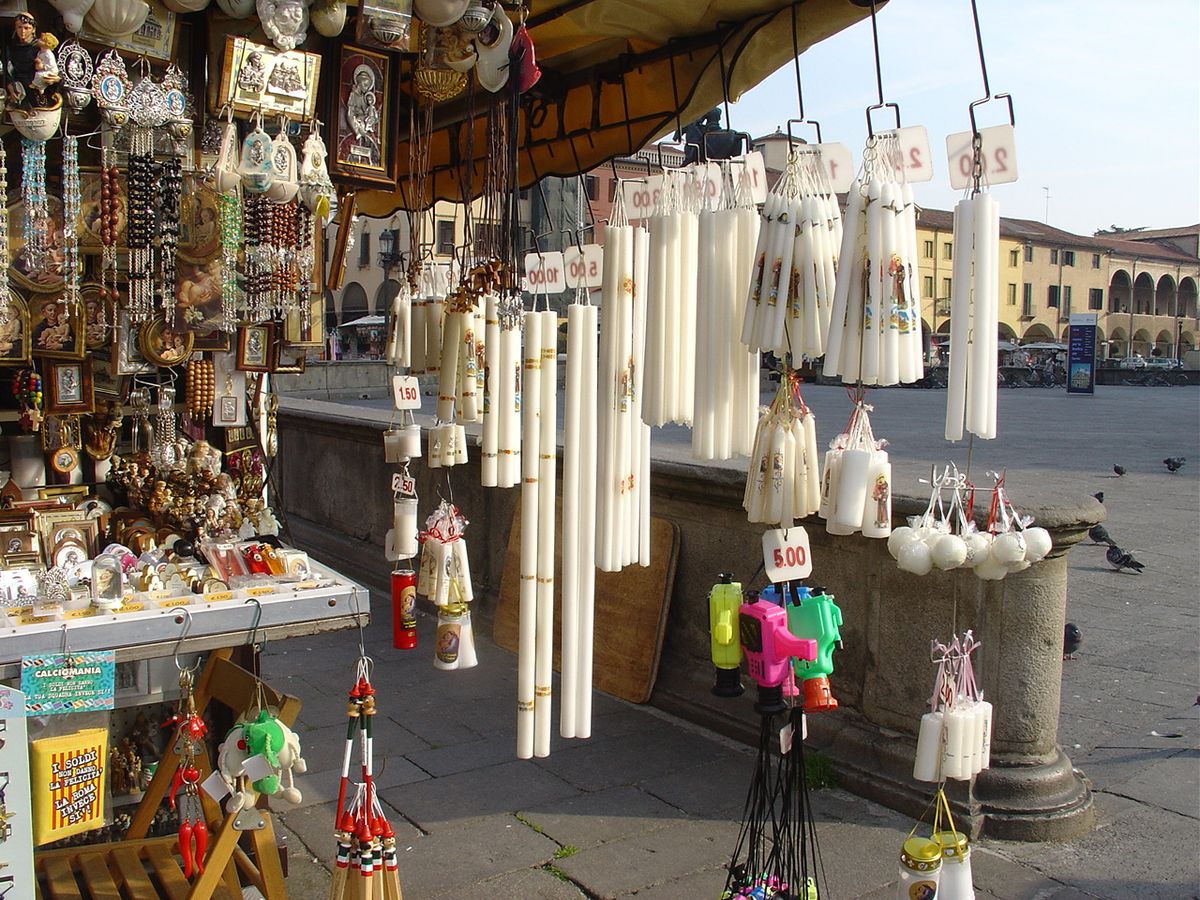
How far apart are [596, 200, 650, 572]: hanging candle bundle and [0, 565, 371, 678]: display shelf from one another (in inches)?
26.6

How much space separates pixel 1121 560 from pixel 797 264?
20.8 feet

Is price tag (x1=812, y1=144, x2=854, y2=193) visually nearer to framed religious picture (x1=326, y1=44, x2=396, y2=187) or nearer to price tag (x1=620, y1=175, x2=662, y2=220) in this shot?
price tag (x1=620, y1=175, x2=662, y2=220)

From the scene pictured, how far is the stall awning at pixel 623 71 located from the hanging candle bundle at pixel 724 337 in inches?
18.3

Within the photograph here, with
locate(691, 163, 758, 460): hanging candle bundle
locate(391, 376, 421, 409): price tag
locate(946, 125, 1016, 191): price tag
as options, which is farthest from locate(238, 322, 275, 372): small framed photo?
locate(946, 125, 1016, 191): price tag

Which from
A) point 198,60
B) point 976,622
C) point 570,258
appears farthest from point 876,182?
point 976,622

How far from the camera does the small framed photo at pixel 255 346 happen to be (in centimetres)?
329

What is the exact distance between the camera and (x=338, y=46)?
2732 mm

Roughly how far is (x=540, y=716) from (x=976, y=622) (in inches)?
67.7

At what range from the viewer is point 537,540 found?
2.68m

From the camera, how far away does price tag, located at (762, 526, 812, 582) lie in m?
2.36

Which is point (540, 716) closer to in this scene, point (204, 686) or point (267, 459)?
point (204, 686)


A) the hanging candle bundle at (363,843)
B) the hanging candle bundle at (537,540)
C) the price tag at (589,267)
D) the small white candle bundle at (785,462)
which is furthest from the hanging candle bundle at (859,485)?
the hanging candle bundle at (363,843)

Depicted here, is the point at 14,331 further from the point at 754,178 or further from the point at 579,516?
the point at 754,178

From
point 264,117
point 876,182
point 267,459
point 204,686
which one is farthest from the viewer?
point 267,459
